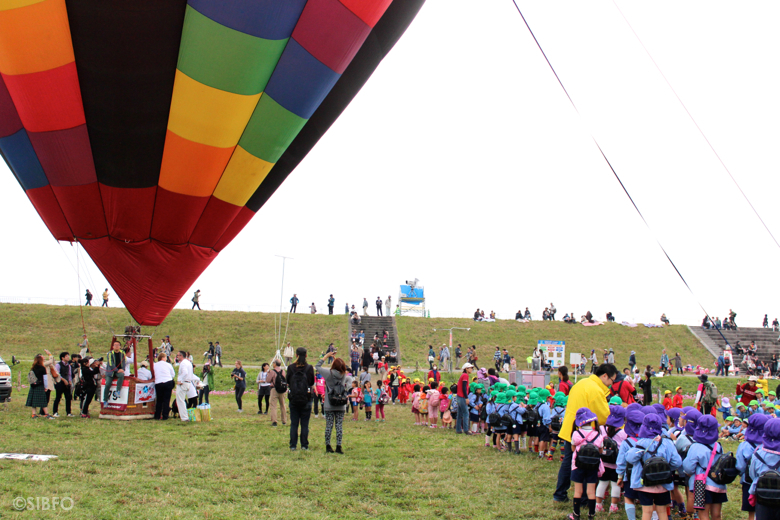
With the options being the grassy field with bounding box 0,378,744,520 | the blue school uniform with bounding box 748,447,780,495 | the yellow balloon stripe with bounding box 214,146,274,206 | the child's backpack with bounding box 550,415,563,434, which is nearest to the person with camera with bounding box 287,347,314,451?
the grassy field with bounding box 0,378,744,520

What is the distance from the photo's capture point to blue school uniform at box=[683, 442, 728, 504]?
5129 mm

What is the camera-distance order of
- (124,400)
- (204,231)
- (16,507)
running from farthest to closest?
(124,400), (204,231), (16,507)

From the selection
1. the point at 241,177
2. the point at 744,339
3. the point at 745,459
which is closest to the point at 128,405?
the point at 241,177

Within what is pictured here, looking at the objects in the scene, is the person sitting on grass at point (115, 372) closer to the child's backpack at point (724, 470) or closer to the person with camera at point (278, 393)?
the person with camera at point (278, 393)

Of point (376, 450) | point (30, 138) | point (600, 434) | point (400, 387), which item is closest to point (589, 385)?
point (600, 434)

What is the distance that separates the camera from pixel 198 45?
6973 millimetres

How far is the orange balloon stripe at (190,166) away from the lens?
8125 mm

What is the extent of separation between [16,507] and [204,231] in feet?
17.6

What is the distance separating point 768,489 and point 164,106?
26.0 feet

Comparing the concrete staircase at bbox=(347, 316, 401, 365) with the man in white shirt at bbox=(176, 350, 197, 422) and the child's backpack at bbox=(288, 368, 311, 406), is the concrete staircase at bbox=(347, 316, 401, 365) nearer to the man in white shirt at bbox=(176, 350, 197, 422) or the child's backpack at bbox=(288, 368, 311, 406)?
the man in white shirt at bbox=(176, 350, 197, 422)

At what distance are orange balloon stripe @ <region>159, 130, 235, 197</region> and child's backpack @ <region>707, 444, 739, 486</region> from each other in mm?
7154

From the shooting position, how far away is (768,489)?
4594 millimetres

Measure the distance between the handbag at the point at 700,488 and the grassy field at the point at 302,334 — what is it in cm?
2525

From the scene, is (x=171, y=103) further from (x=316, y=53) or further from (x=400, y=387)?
(x=400, y=387)
